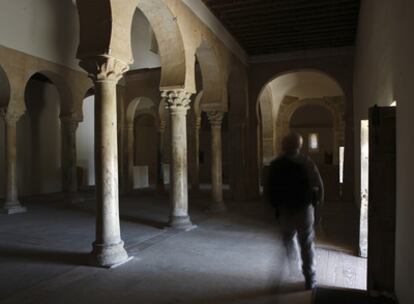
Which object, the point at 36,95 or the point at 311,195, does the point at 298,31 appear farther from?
the point at 36,95

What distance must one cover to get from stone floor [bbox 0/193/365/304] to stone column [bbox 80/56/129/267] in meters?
0.28

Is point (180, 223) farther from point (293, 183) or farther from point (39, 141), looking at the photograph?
point (39, 141)

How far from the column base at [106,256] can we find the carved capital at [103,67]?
7.73 feet

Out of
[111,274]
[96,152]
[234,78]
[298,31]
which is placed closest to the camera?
[111,274]

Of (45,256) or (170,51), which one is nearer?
(45,256)

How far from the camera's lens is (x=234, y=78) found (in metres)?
11.7

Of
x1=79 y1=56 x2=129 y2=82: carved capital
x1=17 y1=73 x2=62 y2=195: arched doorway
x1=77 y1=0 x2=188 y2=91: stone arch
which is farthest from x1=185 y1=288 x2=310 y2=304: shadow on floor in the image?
x1=17 y1=73 x2=62 y2=195: arched doorway

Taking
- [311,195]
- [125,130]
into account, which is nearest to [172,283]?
[311,195]

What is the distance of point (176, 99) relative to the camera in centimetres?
723

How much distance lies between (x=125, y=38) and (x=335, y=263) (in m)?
4.41

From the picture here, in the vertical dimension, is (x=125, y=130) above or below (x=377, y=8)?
below

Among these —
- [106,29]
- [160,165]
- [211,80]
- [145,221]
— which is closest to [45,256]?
[145,221]

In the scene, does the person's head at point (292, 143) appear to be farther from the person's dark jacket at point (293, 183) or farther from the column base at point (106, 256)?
the column base at point (106, 256)

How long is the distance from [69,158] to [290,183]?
980 centimetres
